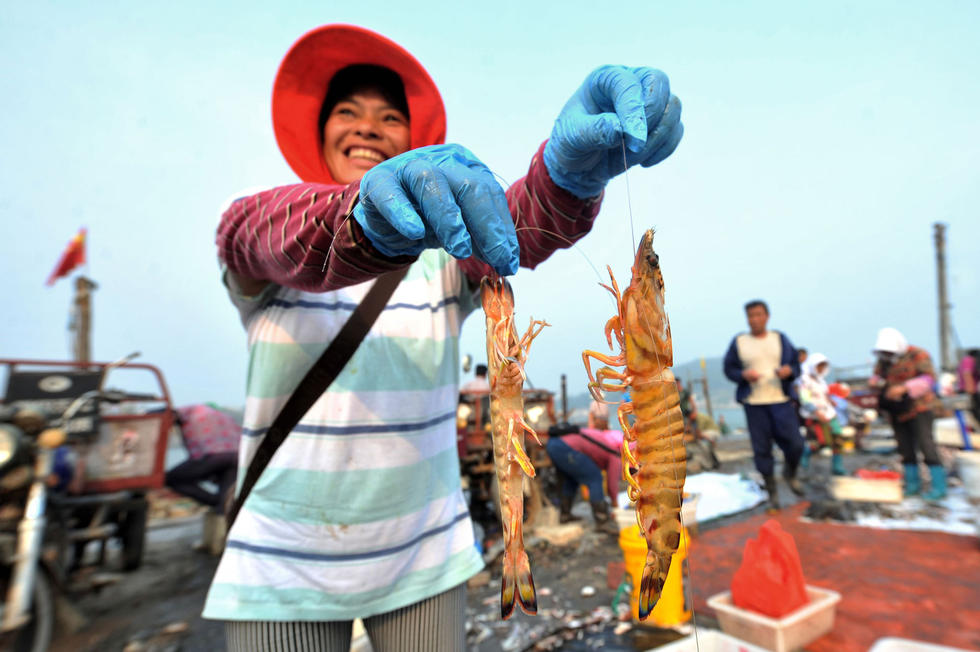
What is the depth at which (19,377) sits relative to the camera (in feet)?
19.3

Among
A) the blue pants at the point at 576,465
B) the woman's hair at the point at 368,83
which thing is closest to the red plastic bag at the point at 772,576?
the blue pants at the point at 576,465

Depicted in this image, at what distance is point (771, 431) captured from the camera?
769 cm

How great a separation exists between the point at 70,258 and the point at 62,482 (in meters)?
14.5

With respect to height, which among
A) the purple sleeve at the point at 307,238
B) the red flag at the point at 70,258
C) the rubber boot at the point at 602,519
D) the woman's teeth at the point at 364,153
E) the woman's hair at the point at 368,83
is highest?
the red flag at the point at 70,258

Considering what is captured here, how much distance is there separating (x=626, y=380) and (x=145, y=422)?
719cm

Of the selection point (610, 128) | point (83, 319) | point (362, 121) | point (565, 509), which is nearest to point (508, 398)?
point (610, 128)

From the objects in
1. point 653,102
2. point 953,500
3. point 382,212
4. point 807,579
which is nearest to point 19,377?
point 382,212

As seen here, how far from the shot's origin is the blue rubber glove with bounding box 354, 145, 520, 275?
44.4 inches

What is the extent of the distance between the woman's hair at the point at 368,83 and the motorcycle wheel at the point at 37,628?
17.5ft

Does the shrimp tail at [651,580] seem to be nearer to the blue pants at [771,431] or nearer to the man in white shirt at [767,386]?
the man in white shirt at [767,386]

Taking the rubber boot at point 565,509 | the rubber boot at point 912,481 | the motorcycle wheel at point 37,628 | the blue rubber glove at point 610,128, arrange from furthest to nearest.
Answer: the rubber boot at point 912,481, the rubber boot at point 565,509, the motorcycle wheel at point 37,628, the blue rubber glove at point 610,128

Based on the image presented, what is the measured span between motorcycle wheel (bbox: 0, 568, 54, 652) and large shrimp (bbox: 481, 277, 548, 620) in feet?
18.1

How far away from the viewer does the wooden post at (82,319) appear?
15656mm

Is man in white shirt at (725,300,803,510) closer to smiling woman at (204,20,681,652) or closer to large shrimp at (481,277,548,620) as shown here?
smiling woman at (204,20,681,652)
